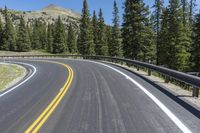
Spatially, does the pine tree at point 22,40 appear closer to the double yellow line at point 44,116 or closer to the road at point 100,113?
the road at point 100,113

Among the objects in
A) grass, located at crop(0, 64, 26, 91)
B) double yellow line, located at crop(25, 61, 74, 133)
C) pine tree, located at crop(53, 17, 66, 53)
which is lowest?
grass, located at crop(0, 64, 26, 91)

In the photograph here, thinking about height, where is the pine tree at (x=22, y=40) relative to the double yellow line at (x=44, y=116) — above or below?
above

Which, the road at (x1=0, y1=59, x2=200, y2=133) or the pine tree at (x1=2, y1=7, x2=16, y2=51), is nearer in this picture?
the road at (x1=0, y1=59, x2=200, y2=133)

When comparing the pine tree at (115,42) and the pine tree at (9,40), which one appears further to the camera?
the pine tree at (9,40)

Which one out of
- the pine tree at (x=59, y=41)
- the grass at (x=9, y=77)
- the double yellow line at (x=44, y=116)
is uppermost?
the pine tree at (x=59, y=41)

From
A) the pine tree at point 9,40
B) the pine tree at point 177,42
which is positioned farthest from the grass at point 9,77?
the pine tree at point 9,40

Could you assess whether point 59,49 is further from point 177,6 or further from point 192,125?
point 192,125

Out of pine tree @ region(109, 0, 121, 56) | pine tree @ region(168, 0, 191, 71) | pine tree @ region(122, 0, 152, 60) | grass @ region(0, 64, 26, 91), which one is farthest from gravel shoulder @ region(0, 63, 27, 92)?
pine tree @ region(109, 0, 121, 56)

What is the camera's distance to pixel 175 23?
42.0m

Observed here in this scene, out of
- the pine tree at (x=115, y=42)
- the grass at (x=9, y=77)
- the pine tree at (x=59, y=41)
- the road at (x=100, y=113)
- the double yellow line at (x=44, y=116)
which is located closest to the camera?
the road at (x=100, y=113)

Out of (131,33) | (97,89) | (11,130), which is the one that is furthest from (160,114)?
(131,33)

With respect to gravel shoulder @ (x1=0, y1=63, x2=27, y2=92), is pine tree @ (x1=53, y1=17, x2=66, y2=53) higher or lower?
higher

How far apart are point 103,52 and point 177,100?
197 feet

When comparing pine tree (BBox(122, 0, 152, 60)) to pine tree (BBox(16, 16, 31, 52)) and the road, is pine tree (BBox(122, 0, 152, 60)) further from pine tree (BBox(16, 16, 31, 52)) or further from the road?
pine tree (BBox(16, 16, 31, 52))
